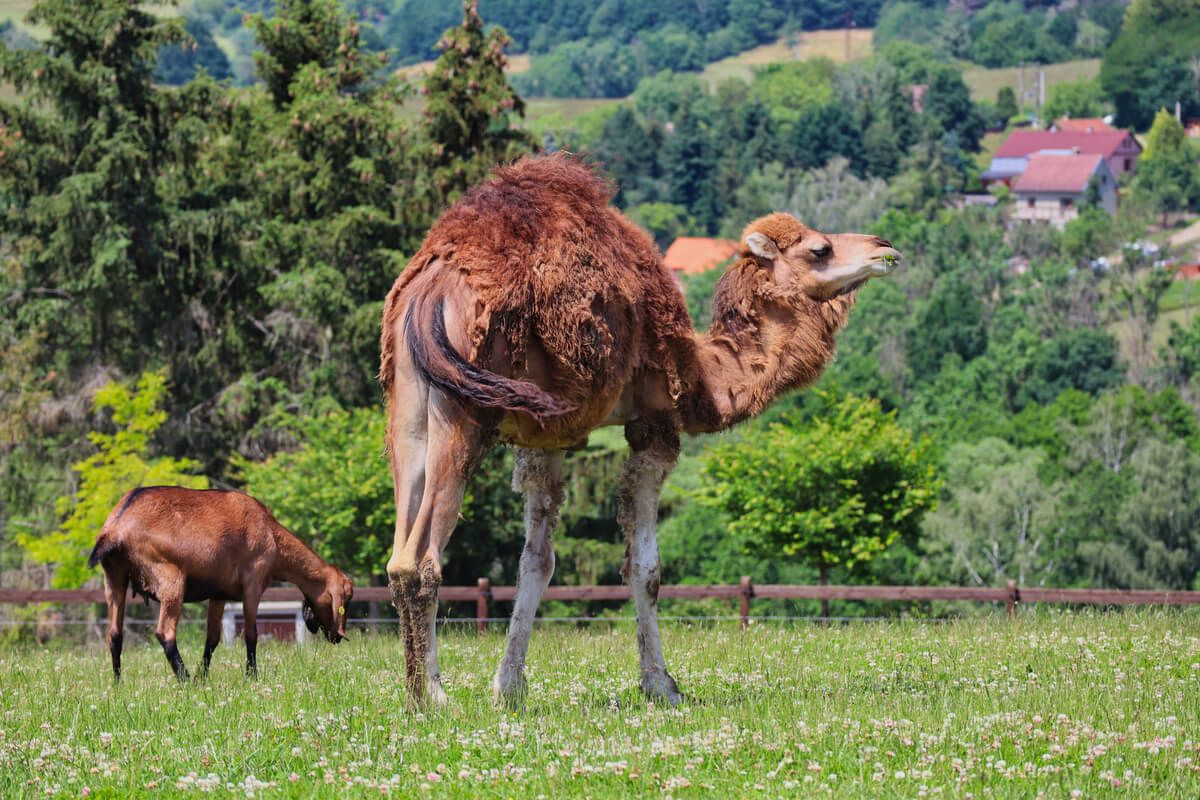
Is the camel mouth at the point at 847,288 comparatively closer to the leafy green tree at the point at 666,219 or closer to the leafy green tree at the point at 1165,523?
the leafy green tree at the point at 1165,523

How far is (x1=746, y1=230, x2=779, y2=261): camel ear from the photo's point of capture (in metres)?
12.1

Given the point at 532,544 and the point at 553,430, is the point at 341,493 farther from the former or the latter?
the point at 553,430

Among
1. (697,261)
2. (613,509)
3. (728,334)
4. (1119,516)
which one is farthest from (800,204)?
(728,334)

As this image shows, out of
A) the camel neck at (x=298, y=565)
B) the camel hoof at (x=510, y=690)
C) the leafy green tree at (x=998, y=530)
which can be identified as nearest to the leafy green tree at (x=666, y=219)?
the leafy green tree at (x=998, y=530)

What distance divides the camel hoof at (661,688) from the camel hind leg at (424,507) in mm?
1763

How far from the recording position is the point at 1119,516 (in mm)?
68062

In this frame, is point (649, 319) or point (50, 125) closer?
point (649, 319)

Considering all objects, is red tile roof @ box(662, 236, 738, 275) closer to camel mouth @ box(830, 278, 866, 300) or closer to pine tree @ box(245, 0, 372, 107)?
pine tree @ box(245, 0, 372, 107)

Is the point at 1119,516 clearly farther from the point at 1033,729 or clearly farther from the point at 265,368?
the point at 1033,729

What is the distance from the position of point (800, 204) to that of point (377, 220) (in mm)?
119422

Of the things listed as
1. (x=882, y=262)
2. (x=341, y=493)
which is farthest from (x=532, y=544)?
(x=341, y=493)

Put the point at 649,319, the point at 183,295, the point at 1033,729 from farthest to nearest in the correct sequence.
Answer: the point at 183,295 < the point at 649,319 < the point at 1033,729

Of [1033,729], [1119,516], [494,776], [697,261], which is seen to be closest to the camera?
[494,776]

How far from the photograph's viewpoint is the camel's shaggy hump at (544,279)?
9750 mm
